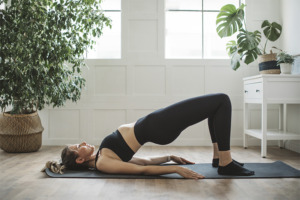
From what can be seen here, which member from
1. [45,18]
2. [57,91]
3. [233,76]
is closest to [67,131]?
[57,91]

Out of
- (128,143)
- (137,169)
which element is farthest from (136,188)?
(128,143)

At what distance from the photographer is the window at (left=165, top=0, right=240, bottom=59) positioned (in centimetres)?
394

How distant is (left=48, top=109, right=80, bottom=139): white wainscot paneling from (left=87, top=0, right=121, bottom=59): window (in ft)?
2.65

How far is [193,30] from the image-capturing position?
13.0ft

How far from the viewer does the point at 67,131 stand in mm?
3832

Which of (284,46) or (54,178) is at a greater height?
(284,46)

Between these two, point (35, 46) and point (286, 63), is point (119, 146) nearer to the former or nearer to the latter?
point (35, 46)

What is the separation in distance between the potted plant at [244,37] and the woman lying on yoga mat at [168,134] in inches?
55.7

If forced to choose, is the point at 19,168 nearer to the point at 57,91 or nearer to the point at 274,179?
the point at 57,91

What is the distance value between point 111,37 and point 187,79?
116 centimetres

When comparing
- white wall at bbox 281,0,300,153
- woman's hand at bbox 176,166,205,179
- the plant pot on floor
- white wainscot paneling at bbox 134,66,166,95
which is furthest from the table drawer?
woman's hand at bbox 176,166,205,179

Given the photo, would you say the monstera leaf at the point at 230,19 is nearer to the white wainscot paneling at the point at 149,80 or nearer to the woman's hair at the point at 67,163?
the white wainscot paneling at the point at 149,80

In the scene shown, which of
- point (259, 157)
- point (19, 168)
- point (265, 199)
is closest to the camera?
point (265, 199)

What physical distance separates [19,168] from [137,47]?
2.07 metres
